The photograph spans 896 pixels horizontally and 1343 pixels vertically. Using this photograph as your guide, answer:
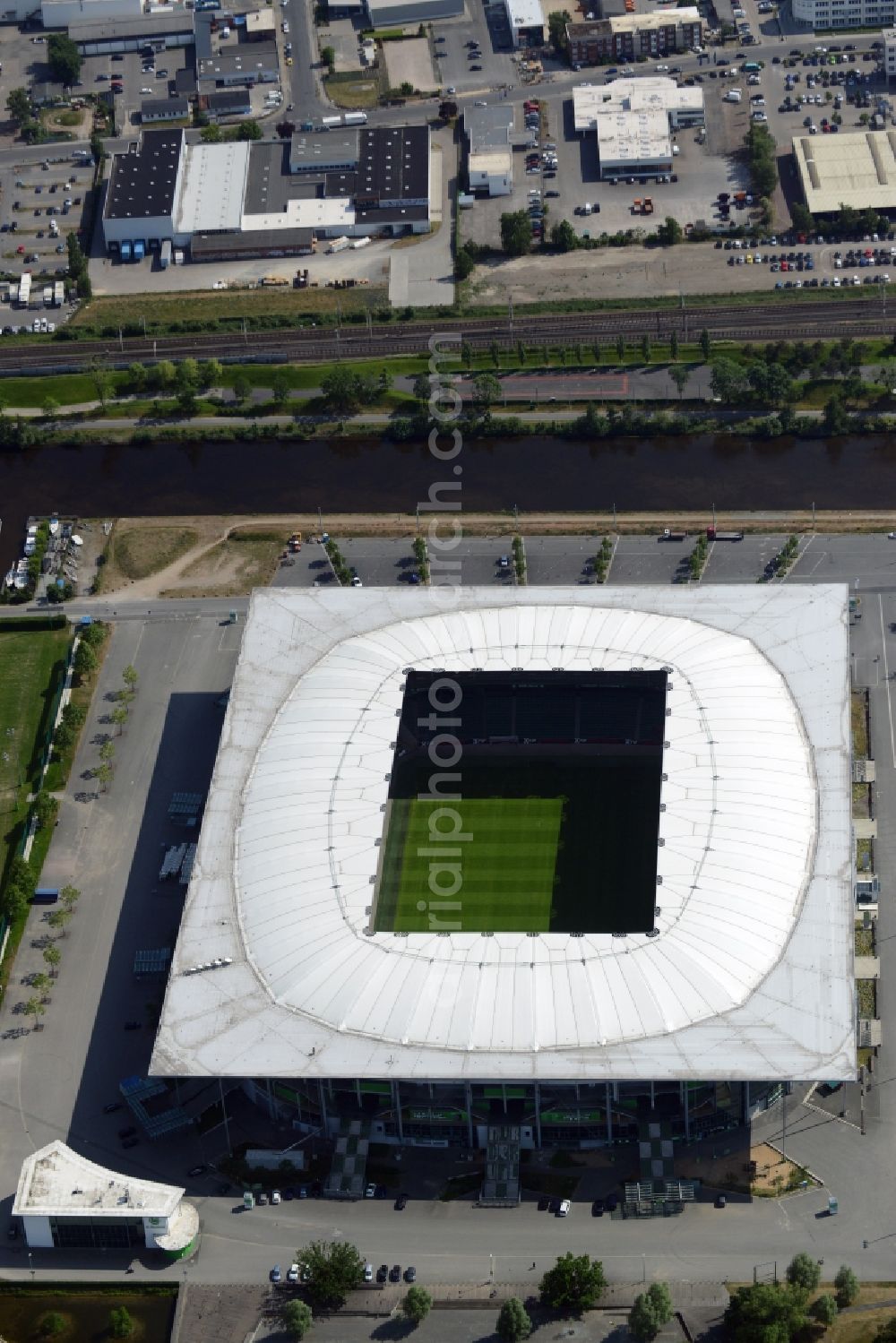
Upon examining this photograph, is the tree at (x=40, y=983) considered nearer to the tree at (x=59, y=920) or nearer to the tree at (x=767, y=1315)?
the tree at (x=59, y=920)

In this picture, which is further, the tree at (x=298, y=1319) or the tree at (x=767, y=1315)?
the tree at (x=298, y=1319)

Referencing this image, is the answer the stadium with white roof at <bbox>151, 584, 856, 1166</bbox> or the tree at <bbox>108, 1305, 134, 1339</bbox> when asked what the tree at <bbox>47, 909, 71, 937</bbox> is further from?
the tree at <bbox>108, 1305, 134, 1339</bbox>

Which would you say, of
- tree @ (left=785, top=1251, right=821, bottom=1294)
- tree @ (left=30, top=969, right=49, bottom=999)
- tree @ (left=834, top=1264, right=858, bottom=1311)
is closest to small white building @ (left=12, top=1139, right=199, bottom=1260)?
tree @ (left=30, top=969, right=49, bottom=999)

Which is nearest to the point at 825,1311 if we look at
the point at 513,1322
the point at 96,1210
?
the point at 513,1322

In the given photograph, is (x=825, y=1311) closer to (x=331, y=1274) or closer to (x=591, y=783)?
(x=331, y=1274)

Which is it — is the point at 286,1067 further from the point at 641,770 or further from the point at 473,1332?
the point at 641,770

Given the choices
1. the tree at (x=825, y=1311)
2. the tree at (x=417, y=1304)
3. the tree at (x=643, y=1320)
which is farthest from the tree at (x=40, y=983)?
the tree at (x=825, y=1311)

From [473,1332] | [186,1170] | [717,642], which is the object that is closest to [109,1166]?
[186,1170]
